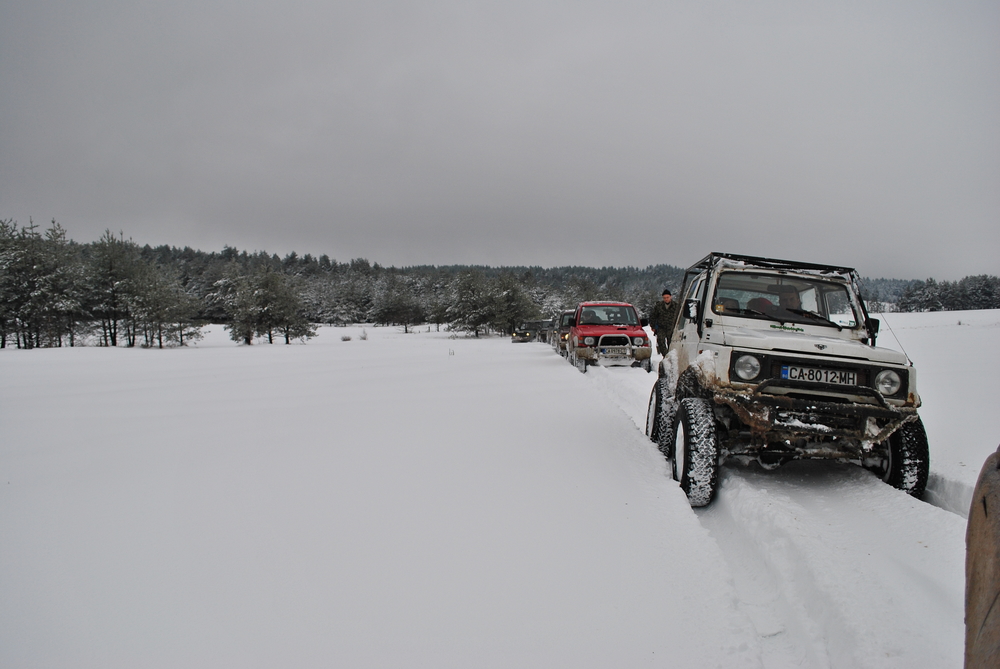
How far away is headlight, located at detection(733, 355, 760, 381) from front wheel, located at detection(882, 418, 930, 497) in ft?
4.22

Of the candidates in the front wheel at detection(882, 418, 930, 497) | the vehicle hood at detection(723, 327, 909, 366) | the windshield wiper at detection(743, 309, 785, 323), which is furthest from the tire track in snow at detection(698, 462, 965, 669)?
the windshield wiper at detection(743, 309, 785, 323)

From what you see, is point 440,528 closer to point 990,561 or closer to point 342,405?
point 990,561

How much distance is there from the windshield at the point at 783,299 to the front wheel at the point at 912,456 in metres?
1.35

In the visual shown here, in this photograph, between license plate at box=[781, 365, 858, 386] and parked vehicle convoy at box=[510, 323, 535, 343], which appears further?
parked vehicle convoy at box=[510, 323, 535, 343]

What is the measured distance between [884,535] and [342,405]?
7.28 meters

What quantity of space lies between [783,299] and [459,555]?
4.28 metres

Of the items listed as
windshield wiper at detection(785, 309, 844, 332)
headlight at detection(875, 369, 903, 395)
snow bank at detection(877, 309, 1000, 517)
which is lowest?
snow bank at detection(877, 309, 1000, 517)

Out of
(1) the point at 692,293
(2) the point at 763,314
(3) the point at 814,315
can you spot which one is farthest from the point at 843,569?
(1) the point at 692,293

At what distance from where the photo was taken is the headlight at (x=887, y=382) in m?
3.94

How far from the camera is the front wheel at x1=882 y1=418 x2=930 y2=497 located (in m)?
4.04

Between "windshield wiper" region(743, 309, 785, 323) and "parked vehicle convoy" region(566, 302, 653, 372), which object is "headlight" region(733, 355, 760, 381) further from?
"parked vehicle convoy" region(566, 302, 653, 372)

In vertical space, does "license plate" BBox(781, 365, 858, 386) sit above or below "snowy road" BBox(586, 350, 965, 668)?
above

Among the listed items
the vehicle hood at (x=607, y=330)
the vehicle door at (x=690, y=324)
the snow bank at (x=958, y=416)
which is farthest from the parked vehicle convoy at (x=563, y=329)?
the vehicle door at (x=690, y=324)

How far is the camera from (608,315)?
14.8 metres
